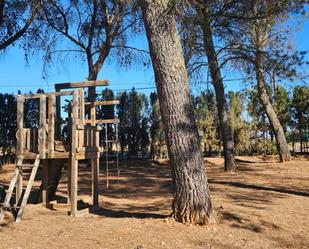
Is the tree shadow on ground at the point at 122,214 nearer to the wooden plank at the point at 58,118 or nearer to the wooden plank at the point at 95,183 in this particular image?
the wooden plank at the point at 95,183

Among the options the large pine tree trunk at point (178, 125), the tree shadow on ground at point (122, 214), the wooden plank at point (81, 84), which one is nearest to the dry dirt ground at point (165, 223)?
the tree shadow on ground at point (122, 214)

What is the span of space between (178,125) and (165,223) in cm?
146

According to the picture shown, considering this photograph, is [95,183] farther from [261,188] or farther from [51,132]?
[261,188]

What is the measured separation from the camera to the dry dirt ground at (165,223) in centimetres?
587

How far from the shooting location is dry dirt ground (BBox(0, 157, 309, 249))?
231 inches

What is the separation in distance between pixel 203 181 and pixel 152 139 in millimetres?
14512

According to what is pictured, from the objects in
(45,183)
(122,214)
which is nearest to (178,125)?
(122,214)

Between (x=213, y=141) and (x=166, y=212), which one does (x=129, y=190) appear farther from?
(x=213, y=141)

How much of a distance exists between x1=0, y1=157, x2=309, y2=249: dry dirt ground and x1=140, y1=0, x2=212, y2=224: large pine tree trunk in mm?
307

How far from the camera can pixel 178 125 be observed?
257 inches

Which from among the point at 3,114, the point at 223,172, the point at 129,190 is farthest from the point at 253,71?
the point at 3,114

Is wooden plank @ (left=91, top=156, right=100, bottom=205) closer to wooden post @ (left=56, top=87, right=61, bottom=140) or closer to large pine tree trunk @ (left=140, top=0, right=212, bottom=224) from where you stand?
wooden post @ (left=56, top=87, right=61, bottom=140)

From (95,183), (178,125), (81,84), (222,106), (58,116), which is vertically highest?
(222,106)

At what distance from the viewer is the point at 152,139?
21.1m
